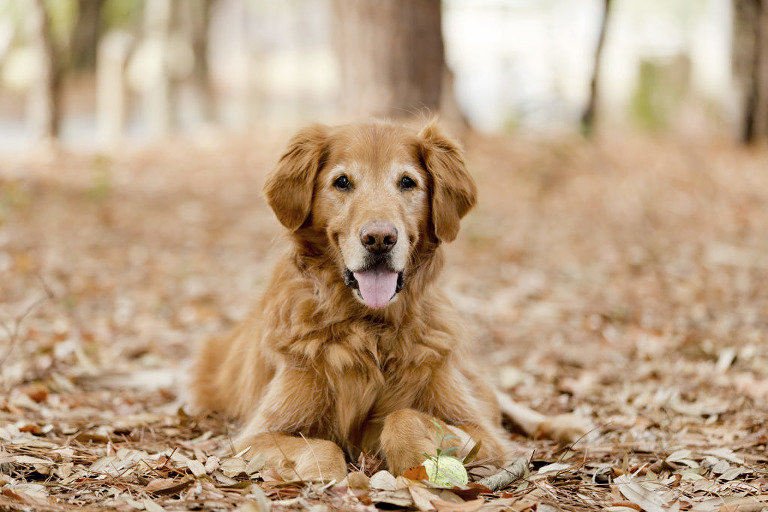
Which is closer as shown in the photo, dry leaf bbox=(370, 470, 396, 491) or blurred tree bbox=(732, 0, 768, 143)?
dry leaf bbox=(370, 470, 396, 491)

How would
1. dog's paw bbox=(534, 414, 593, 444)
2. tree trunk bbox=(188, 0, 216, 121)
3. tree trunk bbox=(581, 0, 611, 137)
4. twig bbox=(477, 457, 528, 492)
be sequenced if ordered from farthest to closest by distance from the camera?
tree trunk bbox=(188, 0, 216, 121) → tree trunk bbox=(581, 0, 611, 137) → dog's paw bbox=(534, 414, 593, 444) → twig bbox=(477, 457, 528, 492)

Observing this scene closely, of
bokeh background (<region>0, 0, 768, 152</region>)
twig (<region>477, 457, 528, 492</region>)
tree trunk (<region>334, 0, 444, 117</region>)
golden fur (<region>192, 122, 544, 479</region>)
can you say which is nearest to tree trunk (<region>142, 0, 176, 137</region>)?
bokeh background (<region>0, 0, 768, 152</region>)

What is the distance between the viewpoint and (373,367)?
11.8ft

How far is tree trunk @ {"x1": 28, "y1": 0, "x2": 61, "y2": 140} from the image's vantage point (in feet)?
40.4

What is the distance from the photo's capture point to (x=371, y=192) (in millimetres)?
3709

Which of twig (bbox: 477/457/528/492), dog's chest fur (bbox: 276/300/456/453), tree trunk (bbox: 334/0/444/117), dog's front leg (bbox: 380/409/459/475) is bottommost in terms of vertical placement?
twig (bbox: 477/457/528/492)

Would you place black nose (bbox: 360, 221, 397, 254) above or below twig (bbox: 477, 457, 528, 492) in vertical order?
above

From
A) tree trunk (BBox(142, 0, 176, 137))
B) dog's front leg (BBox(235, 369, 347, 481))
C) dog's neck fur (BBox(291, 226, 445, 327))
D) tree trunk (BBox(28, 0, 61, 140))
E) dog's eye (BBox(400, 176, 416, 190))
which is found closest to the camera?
dog's front leg (BBox(235, 369, 347, 481))

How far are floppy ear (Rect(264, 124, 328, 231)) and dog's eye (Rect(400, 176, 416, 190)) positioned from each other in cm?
46

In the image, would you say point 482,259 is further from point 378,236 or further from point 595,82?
point 595,82

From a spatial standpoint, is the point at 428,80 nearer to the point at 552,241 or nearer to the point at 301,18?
the point at 552,241

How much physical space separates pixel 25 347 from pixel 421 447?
3594mm

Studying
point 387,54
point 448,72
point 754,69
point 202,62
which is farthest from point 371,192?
point 202,62

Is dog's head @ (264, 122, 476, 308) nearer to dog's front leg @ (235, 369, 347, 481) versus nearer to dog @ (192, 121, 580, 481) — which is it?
dog @ (192, 121, 580, 481)
